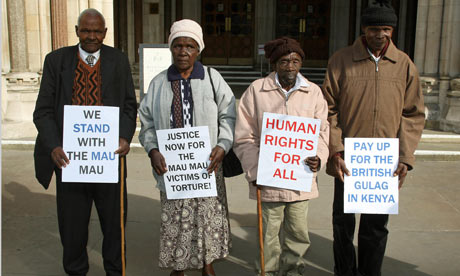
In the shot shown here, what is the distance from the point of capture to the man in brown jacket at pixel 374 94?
11.2 ft

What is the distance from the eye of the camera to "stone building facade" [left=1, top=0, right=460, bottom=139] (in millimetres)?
8898

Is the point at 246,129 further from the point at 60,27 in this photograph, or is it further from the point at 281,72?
the point at 60,27

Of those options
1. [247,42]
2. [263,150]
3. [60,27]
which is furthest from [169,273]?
[247,42]

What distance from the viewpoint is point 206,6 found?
16.7 meters

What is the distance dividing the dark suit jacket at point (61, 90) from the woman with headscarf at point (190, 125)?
0.20 meters

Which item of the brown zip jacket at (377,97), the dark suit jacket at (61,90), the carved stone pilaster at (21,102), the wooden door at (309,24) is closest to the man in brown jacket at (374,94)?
the brown zip jacket at (377,97)

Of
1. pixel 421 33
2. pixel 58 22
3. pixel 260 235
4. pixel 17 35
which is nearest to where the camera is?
pixel 260 235

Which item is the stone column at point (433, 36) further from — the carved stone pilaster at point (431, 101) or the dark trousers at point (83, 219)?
the dark trousers at point (83, 219)

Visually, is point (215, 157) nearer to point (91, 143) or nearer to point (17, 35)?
point (91, 143)

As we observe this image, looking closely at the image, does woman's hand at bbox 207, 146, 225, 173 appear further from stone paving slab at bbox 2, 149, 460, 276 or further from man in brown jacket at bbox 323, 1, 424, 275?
stone paving slab at bbox 2, 149, 460, 276

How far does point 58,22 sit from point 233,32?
8.87 m

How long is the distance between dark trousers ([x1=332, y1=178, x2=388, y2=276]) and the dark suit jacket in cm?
161

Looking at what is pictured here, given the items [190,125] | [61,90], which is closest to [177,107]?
[190,125]

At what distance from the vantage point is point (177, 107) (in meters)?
3.49
